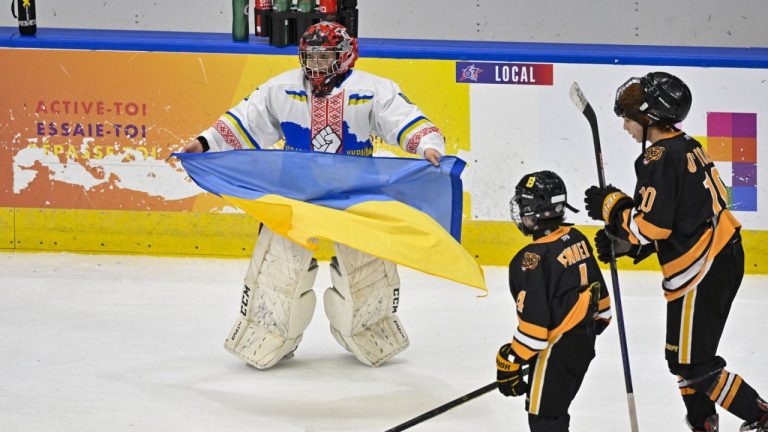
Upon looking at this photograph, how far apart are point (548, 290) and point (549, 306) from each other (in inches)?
2.0

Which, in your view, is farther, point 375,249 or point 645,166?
point 375,249

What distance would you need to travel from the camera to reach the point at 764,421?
4.59m

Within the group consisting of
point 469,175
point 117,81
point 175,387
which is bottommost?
point 175,387

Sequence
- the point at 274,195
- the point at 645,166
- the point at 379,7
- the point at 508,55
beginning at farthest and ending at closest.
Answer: the point at 379,7 → the point at 508,55 → the point at 274,195 → the point at 645,166

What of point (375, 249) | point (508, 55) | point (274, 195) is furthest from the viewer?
point (508, 55)

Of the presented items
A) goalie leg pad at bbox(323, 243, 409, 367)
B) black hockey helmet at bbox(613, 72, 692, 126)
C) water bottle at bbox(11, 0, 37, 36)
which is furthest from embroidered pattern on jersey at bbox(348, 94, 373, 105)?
water bottle at bbox(11, 0, 37, 36)

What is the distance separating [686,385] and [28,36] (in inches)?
175

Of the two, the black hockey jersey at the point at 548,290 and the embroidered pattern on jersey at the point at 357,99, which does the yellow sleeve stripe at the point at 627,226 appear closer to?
the black hockey jersey at the point at 548,290

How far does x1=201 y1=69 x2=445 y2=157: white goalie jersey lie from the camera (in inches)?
226

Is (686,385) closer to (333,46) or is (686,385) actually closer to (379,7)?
(333,46)

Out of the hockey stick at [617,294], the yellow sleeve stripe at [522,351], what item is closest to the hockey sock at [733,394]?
the hockey stick at [617,294]

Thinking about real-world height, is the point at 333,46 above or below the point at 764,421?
above

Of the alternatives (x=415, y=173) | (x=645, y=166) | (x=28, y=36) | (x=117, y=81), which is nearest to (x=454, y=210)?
(x=415, y=173)

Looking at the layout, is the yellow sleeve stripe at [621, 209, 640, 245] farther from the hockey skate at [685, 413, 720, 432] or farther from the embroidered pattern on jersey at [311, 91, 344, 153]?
the embroidered pattern on jersey at [311, 91, 344, 153]
